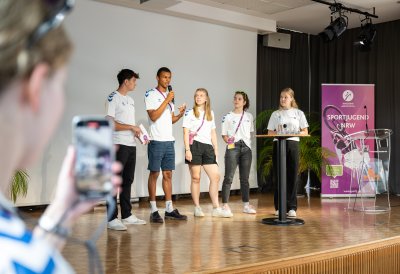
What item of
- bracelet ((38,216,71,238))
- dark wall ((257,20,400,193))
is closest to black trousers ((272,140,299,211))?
dark wall ((257,20,400,193))

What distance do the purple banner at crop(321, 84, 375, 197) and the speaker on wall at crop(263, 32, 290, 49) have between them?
52.1 inches

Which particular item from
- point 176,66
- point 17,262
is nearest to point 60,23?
point 17,262

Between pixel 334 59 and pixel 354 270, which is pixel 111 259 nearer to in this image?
pixel 354 270

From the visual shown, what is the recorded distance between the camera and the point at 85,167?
1.80 ft

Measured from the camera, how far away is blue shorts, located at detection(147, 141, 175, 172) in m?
4.53

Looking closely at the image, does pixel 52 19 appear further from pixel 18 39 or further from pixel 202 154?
pixel 202 154

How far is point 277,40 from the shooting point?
8.16m

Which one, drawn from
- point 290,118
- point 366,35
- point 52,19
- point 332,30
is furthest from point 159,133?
point 52,19

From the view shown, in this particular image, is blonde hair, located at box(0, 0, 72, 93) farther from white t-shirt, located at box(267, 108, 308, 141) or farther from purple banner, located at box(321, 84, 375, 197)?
purple banner, located at box(321, 84, 375, 197)

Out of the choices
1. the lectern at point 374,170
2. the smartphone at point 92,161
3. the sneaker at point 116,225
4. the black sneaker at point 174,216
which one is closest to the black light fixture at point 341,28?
the lectern at point 374,170

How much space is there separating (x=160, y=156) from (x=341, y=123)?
12.0ft

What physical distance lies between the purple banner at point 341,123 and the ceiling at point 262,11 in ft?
3.75

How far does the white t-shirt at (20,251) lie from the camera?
43 cm

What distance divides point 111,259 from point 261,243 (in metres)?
1.14
